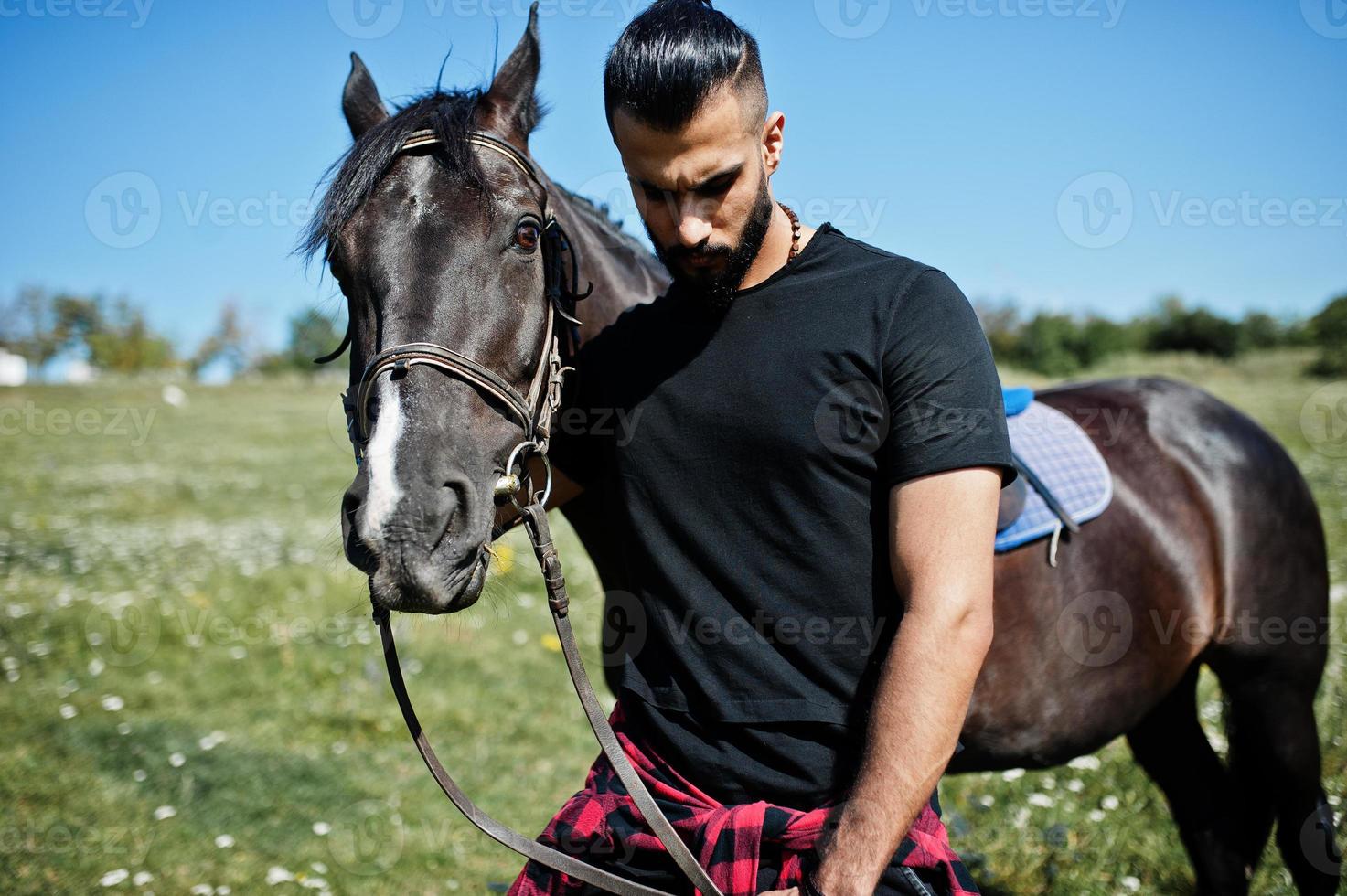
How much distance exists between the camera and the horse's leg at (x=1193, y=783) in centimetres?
374

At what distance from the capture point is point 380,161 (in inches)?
81.2

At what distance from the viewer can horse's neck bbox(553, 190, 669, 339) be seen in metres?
2.59

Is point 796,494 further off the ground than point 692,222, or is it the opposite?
point 692,222

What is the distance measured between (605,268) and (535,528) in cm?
105

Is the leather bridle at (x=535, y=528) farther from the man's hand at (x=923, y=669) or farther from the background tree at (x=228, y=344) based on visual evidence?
→ the background tree at (x=228, y=344)

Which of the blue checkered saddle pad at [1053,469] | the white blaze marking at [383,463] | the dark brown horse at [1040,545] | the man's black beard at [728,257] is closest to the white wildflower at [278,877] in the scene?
the dark brown horse at [1040,545]

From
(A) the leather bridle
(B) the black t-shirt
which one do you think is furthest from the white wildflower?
(B) the black t-shirt

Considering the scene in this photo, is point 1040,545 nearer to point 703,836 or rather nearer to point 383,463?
point 703,836

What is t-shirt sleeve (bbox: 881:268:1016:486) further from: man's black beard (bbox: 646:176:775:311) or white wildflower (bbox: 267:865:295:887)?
white wildflower (bbox: 267:865:295:887)

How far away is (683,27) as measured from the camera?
176 centimetres

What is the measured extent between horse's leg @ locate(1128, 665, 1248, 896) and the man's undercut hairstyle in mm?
3218

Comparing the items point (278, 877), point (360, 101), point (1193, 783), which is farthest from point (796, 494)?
point (278, 877)

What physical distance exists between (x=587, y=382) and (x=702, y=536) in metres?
0.69

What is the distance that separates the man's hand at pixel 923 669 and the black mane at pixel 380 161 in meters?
1.24
